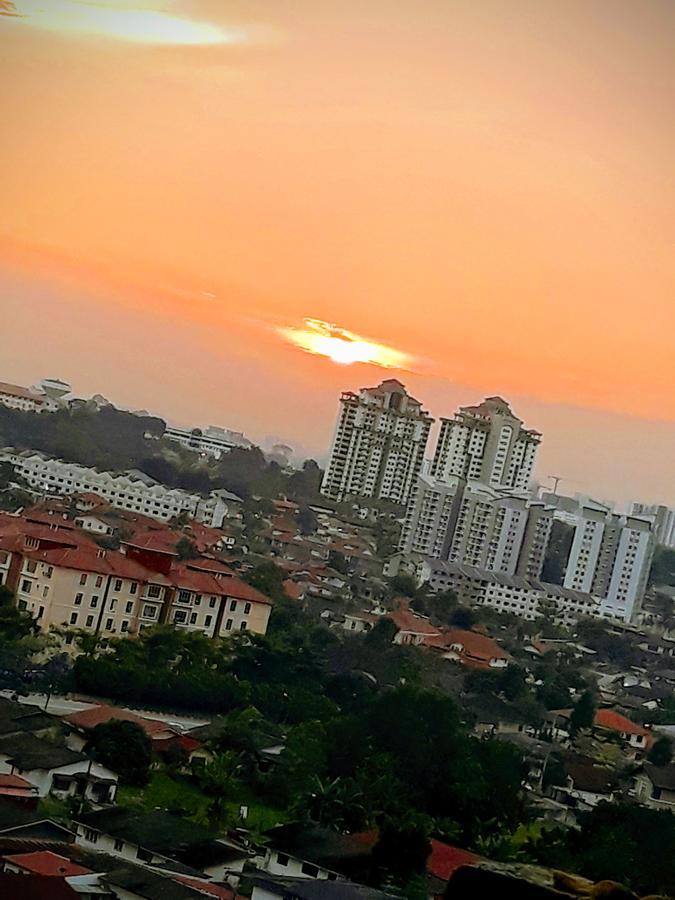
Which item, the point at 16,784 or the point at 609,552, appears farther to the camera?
the point at 609,552

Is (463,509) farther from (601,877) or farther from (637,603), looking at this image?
(601,877)

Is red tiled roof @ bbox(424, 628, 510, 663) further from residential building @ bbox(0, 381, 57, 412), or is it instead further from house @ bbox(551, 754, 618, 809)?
residential building @ bbox(0, 381, 57, 412)

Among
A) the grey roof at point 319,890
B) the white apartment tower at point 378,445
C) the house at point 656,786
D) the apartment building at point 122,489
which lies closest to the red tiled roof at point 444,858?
the grey roof at point 319,890

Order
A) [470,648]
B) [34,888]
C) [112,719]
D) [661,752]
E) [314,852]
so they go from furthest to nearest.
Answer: [470,648], [661,752], [112,719], [314,852], [34,888]

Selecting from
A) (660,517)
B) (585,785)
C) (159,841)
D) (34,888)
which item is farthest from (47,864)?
(660,517)

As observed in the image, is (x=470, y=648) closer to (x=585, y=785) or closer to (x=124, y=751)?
(x=585, y=785)

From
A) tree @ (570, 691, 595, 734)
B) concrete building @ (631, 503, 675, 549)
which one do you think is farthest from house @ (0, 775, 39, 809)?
concrete building @ (631, 503, 675, 549)
